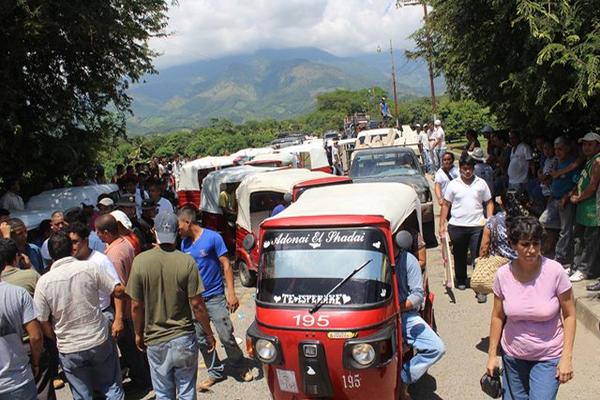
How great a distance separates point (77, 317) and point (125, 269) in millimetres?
1085

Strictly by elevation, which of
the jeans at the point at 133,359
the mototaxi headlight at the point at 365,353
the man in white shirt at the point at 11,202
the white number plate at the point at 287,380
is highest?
the man in white shirt at the point at 11,202

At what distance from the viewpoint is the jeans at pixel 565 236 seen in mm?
7233

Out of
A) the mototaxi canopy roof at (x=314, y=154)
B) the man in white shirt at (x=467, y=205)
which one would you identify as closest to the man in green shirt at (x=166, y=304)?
the man in white shirt at (x=467, y=205)

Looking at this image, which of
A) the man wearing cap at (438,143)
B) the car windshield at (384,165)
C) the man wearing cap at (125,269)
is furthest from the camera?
the man wearing cap at (438,143)

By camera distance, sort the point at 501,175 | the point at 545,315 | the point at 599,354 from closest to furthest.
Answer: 1. the point at 545,315
2. the point at 599,354
3. the point at 501,175

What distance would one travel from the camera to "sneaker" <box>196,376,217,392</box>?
563 cm

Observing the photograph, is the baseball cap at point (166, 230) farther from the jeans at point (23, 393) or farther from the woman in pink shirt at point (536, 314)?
the woman in pink shirt at point (536, 314)

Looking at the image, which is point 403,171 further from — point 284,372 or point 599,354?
point 284,372

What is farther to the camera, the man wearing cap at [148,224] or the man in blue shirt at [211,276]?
the man wearing cap at [148,224]

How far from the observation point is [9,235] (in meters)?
5.65

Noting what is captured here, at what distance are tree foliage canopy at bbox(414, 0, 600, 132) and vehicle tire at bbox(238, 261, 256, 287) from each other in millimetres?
5533

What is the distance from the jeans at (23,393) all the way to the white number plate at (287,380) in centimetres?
193

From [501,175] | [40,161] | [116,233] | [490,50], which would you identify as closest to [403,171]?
→ [501,175]

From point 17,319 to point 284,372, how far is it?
2.08 m
